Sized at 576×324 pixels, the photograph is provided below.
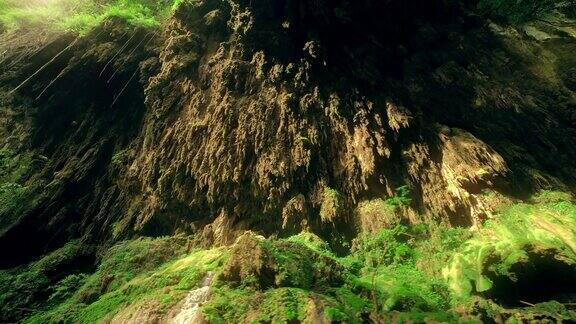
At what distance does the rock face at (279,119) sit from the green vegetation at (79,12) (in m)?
0.59

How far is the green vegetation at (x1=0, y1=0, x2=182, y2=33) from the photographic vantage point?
1661 cm

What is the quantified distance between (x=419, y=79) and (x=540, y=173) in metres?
4.82

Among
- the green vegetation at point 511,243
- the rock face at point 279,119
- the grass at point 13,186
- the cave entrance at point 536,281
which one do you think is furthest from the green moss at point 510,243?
the grass at point 13,186

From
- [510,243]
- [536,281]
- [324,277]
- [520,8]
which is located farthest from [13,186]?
[520,8]

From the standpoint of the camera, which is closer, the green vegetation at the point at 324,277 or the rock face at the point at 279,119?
the green vegetation at the point at 324,277

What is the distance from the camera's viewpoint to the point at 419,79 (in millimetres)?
13734

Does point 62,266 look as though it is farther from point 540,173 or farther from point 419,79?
point 540,173

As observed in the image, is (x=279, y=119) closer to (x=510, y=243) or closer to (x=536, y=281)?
(x=510, y=243)

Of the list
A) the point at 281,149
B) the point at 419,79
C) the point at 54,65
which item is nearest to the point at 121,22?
the point at 54,65

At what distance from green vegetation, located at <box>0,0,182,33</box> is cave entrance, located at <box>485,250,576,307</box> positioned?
1464 cm

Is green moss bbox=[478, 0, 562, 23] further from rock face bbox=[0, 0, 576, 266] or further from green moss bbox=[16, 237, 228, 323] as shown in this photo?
green moss bbox=[16, 237, 228, 323]

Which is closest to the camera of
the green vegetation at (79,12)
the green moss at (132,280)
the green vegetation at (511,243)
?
the green vegetation at (511,243)

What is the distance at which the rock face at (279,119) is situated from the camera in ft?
38.4

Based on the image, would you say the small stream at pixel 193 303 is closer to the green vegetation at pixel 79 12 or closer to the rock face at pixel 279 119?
the rock face at pixel 279 119
